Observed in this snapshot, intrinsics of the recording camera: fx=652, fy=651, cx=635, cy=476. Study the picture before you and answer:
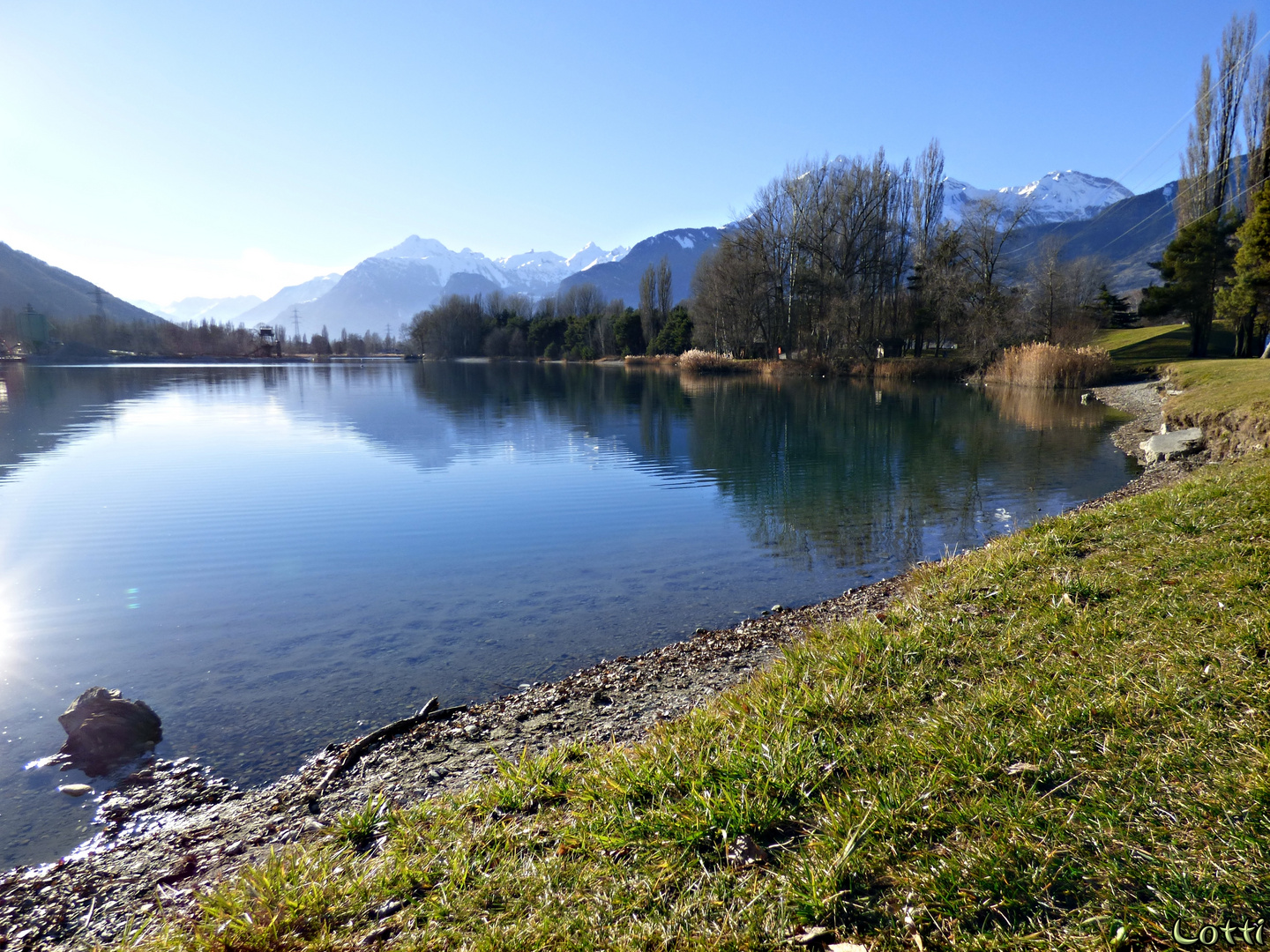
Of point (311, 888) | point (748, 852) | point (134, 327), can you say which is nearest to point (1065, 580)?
point (748, 852)

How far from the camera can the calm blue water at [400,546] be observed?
662 cm

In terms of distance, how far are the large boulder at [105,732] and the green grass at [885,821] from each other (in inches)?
122

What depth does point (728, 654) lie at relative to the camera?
674 cm

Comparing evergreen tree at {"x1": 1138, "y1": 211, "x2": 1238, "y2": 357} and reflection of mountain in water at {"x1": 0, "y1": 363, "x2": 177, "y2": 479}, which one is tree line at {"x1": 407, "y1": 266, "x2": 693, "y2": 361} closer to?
evergreen tree at {"x1": 1138, "y1": 211, "x2": 1238, "y2": 357}

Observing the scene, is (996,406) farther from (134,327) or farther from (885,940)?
(134,327)

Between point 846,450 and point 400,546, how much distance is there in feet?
49.7

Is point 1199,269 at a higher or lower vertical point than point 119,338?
lower

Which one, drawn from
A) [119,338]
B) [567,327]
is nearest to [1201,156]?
[567,327]

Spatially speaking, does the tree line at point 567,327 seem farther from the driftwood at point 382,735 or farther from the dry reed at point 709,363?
the driftwood at point 382,735

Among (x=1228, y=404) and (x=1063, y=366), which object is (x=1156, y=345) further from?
(x=1228, y=404)

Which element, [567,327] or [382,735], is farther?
[567,327]

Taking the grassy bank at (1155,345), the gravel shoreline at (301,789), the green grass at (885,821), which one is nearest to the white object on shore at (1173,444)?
the gravel shoreline at (301,789)

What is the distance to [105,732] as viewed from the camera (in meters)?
5.54

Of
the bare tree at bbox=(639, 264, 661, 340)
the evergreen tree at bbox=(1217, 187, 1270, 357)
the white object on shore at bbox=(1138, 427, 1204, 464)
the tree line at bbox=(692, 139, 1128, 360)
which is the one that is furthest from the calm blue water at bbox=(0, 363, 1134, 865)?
the bare tree at bbox=(639, 264, 661, 340)
